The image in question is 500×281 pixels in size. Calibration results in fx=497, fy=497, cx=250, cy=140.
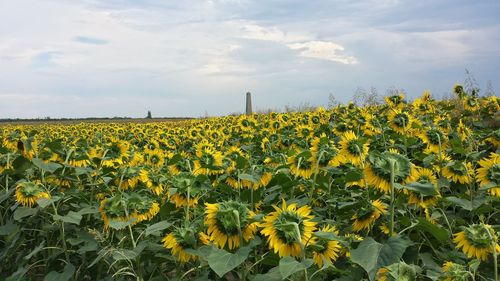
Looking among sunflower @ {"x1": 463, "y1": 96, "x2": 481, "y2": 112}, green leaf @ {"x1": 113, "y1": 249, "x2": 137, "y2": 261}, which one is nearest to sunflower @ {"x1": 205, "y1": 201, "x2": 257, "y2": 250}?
green leaf @ {"x1": 113, "y1": 249, "x2": 137, "y2": 261}

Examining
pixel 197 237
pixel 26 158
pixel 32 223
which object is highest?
pixel 26 158

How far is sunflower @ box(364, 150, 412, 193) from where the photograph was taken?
2.50m

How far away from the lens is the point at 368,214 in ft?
8.43

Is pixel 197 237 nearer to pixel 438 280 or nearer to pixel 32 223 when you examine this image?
pixel 438 280

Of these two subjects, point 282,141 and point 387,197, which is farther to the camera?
point 282,141

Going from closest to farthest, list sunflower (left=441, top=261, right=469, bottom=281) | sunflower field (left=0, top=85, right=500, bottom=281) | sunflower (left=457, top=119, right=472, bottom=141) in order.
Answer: sunflower (left=441, top=261, right=469, bottom=281) < sunflower field (left=0, top=85, right=500, bottom=281) < sunflower (left=457, top=119, right=472, bottom=141)

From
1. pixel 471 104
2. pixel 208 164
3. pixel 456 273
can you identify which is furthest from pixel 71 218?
pixel 471 104

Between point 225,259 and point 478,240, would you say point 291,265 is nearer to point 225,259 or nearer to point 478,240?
point 225,259

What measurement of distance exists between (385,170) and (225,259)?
0.96 metres

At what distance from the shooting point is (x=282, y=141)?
5.49 meters

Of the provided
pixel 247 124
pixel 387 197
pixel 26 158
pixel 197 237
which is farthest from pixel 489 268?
pixel 247 124

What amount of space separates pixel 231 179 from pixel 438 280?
163cm

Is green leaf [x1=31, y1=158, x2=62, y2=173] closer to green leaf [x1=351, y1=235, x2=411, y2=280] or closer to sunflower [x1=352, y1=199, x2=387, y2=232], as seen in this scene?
sunflower [x1=352, y1=199, x2=387, y2=232]

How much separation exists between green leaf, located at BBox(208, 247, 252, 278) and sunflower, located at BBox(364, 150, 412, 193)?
0.85 meters
